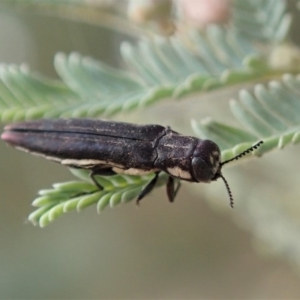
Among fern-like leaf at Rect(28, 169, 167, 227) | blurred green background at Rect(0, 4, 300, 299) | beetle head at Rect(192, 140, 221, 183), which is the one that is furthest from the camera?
blurred green background at Rect(0, 4, 300, 299)

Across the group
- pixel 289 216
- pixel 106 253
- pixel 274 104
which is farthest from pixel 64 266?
pixel 274 104

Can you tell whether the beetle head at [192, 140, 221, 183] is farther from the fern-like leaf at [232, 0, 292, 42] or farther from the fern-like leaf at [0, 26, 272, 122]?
the fern-like leaf at [232, 0, 292, 42]

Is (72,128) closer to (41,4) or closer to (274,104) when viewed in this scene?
(41,4)

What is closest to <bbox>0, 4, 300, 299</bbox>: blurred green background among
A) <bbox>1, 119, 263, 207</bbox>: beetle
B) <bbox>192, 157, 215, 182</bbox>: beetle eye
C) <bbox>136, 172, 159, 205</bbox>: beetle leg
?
<bbox>1, 119, 263, 207</bbox>: beetle

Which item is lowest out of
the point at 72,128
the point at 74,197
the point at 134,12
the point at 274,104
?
the point at 74,197

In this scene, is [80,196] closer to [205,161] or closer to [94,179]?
[94,179]

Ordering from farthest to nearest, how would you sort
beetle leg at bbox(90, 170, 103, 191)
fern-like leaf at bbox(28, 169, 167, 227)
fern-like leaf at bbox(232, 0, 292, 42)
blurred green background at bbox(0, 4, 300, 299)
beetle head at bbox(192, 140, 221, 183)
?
blurred green background at bbox(0, 4, 300, 299), fern-like leaf at bbox(232, 0, 292, 42), beetle head at bbox(192, 140, 221, 183), beetle leg at bbox(90, 170, 103, 191), fern-like leaf at bbox(28, 169, 167, 227)

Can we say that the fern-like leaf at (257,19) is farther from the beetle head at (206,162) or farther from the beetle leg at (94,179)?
the beetle leg at (94,179)
